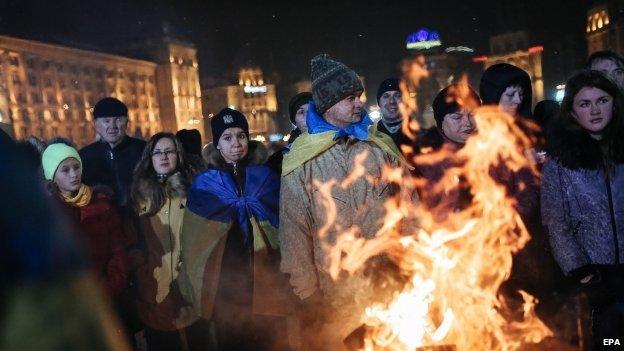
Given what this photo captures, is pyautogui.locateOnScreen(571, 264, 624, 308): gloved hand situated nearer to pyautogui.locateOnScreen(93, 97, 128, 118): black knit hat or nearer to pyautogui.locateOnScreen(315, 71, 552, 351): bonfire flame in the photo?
pyautogui.locateOnScreen(315, 71, 552, 351): bonfire flame

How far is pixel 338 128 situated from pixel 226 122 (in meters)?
1.47

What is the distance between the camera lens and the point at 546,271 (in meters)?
4.85

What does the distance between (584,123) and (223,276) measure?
341cm

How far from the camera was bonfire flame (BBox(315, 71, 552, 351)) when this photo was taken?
13.4ft

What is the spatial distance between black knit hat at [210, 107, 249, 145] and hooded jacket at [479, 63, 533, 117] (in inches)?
100

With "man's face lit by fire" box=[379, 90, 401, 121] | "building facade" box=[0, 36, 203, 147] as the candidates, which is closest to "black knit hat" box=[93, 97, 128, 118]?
"man's face lit by fire" box=[379, 90, 401, 121]

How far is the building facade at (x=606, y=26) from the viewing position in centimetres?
7369

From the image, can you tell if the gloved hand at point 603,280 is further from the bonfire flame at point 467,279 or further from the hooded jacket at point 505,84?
the hooded jacket at point 505,84

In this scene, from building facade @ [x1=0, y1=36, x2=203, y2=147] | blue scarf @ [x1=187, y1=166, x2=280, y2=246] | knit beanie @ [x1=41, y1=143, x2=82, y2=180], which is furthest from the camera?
building facade @ [x1=0, y1=36, x2=203, y2=147]

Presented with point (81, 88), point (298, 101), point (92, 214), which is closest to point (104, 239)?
point (92, 214)

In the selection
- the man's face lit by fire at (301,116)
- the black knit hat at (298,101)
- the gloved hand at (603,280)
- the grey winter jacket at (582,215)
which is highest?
the black knit hat at (298,101)

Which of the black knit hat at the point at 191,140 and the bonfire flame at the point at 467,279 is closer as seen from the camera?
the bonfire flame at the point at 467,279

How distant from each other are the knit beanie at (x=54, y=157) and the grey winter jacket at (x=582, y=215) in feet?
15.1

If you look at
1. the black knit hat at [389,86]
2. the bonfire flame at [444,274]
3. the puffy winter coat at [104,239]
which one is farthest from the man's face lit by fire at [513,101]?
the puffy winter coat at [104,239]
